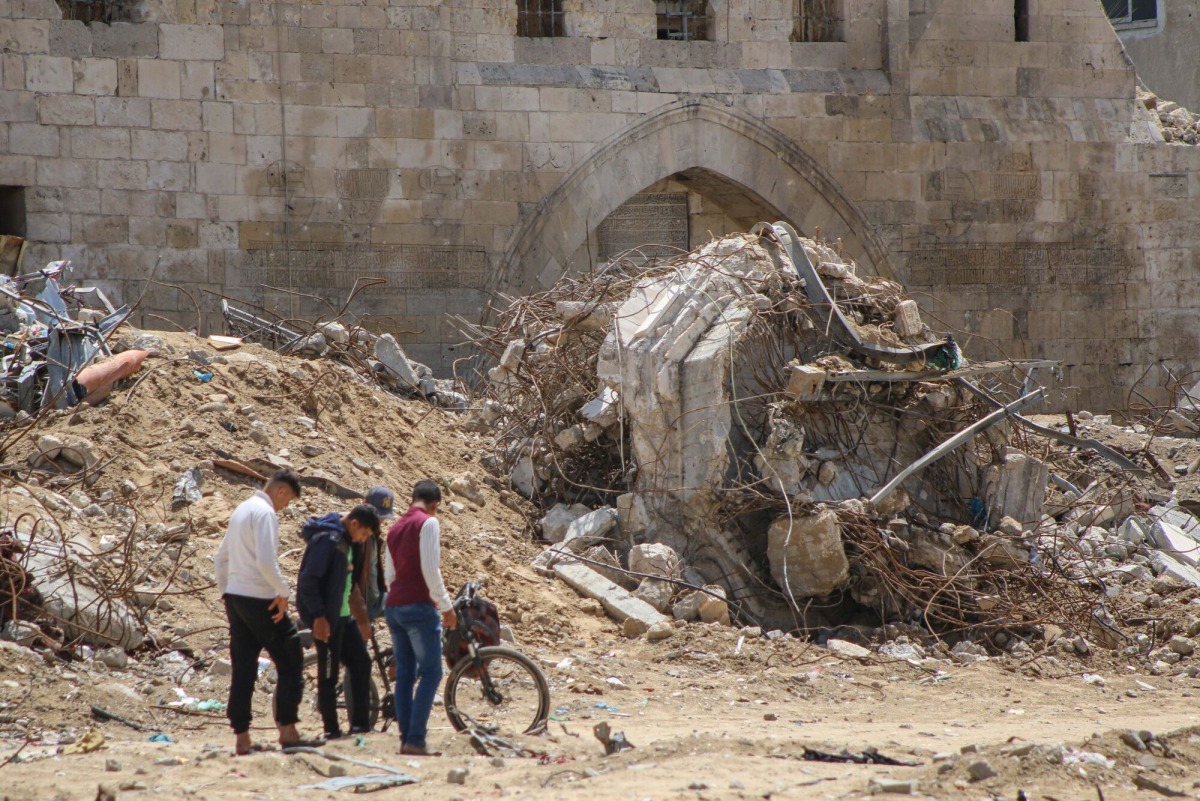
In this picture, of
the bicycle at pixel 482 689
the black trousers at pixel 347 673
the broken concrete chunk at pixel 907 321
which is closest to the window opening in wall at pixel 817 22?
the broken concrete chunk at pixel 907 321

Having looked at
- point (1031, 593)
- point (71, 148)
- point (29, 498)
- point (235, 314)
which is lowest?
point (1031, 593)

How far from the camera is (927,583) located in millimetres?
8242

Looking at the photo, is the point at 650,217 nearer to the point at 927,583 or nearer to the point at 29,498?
the point at 927,583

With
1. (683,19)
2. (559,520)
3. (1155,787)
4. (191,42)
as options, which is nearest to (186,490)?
(559,520)

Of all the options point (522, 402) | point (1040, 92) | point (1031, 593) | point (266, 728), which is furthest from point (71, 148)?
point (1040, 92)

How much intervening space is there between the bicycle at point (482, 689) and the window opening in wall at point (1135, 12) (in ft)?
60.6

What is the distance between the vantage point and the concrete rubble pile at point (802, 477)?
8.17m

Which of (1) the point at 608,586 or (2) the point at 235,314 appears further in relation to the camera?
(2) the point at 235,314

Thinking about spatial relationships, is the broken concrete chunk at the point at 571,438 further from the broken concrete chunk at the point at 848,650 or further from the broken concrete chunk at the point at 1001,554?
the broken concrete chunk at the point at 1001,554

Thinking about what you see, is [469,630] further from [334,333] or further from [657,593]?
[334,333]

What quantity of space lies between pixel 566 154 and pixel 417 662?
336 inches

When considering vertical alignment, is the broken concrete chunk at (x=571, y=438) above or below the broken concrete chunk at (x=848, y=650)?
above

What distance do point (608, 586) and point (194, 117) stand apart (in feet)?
21.1

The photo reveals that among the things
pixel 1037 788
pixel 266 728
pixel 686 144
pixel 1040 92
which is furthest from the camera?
pixel 1040 92
